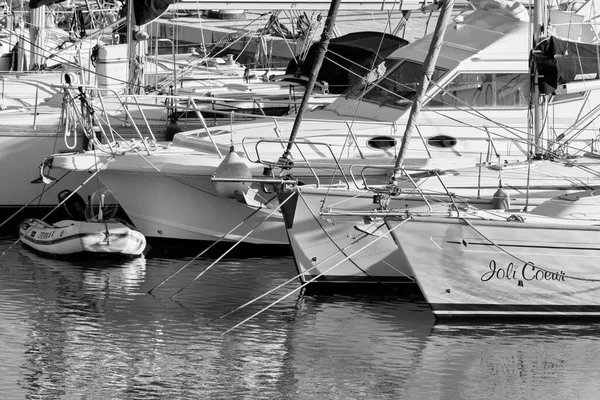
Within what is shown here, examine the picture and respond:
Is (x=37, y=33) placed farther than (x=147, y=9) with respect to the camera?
Yes

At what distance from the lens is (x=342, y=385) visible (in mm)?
11289

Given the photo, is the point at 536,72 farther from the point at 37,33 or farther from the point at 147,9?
the point at 37,33

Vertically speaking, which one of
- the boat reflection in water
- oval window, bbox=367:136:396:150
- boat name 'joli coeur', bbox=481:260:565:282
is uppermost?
oval window, bbox=367:136:396:150

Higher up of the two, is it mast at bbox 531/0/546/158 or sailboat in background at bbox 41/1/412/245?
mast at bbox 531/0/546/158

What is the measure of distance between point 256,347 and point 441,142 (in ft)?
18.9

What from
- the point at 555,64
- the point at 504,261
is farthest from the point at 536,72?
the point at 504,261

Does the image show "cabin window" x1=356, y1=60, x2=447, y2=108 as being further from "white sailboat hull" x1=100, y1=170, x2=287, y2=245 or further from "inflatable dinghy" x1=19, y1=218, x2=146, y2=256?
"inflatable dinghy" x1=19, y1=218, x2=146, y2=256

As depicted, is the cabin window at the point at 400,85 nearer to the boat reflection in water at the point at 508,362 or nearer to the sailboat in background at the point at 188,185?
the sailboat in background at the point at 188,185

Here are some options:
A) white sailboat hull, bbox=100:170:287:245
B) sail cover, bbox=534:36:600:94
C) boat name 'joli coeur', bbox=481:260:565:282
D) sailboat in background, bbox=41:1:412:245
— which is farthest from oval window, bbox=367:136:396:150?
boat name 'joli coeur', bbox=481:260:565:282

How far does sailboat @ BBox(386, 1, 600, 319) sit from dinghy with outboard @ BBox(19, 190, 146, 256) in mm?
5131

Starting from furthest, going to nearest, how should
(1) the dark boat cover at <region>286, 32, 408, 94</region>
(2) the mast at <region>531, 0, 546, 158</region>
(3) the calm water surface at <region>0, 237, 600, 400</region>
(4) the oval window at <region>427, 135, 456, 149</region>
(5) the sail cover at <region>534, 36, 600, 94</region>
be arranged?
(1) the dark boat cover at <region>286, 32, 408, 94</region>, (4) the oval window at <region>427, 135, 456, 149</region>, (2) the mast at <region>531, 0, 546, 158</region>, (5) the sail cover at <region>534, 36, 600, 94</region>, (3) the calm water surface at <region>0, 237, 600, 400</region>

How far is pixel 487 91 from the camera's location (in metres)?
17.5

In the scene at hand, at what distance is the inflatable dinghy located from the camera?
17.0 meters

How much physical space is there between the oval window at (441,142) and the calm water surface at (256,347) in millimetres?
2957
